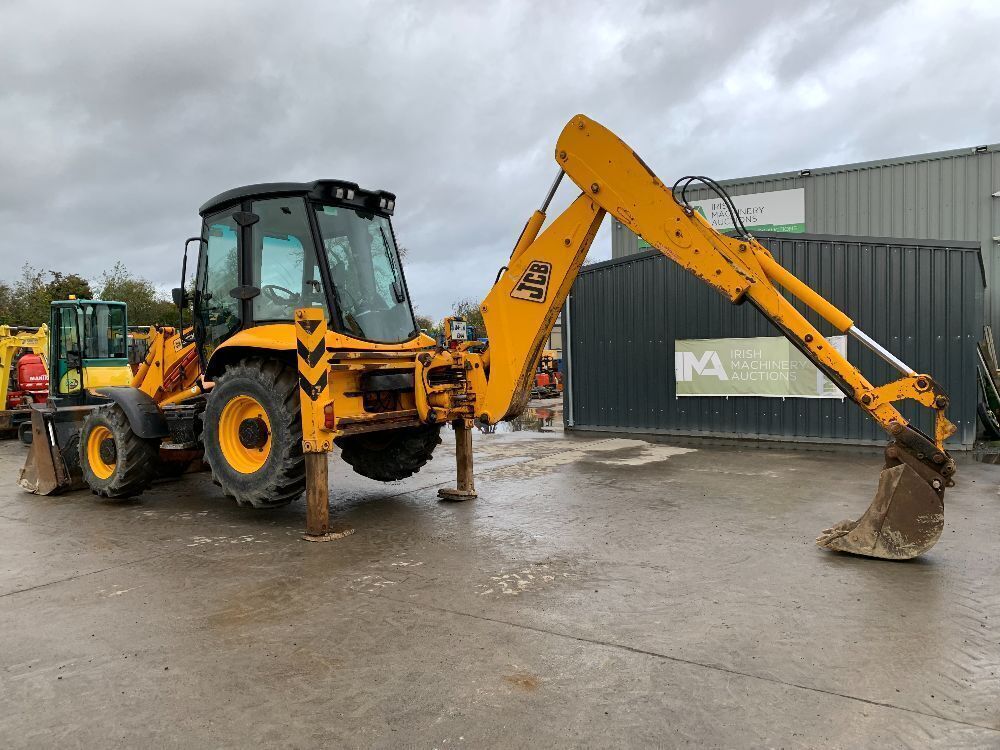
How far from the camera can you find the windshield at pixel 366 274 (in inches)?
245

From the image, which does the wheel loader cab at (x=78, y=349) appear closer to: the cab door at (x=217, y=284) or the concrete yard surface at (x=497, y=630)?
the concrete yard surface at (x=497, y=630)

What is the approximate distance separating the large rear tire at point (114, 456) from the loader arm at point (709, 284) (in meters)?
3.57

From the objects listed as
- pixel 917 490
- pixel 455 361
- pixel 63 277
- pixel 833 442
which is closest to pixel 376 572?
pixel 455 361

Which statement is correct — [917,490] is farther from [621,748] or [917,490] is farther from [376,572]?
[376,572]

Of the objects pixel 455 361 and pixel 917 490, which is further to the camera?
pixel 455 361

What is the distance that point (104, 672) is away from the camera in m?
3.34

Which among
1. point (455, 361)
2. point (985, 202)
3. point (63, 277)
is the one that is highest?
point (63, 277)

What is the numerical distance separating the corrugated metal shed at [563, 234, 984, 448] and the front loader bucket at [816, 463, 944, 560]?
20.7ft

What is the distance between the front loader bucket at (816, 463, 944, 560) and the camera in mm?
4699

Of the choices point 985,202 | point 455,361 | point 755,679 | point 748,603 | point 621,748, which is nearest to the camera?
point 621,748

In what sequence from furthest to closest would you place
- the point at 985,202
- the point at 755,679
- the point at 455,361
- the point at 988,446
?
the point at 985,202 → the point at 988,446 → the point at 455,361 → the point at 755,679

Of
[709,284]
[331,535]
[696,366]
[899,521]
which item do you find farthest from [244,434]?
[696,366]

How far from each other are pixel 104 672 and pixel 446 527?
9.96ft

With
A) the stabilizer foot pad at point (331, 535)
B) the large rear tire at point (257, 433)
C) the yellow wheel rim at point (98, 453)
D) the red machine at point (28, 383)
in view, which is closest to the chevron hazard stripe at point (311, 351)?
the large rear tire at point (257, 433)
